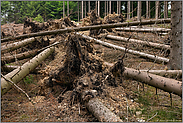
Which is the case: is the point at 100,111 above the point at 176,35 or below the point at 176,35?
below

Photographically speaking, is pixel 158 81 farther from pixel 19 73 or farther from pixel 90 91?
Result: pixel 19 73

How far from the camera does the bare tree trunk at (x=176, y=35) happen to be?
451 cm

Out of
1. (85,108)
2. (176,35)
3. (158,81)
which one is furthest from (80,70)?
(176,35)

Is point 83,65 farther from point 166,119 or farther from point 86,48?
point 166,119

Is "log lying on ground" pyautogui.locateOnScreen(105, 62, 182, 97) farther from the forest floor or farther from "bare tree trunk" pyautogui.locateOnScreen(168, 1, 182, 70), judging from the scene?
"bare tree trunk" pyautogui.locateOnScreen(168, 1, 182, 70)

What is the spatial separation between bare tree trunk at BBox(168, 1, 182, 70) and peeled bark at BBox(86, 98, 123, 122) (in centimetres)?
359

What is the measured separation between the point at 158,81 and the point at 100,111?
170cm

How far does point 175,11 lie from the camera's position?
4.55m

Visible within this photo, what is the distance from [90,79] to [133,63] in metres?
3.19

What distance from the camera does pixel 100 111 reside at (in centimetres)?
250

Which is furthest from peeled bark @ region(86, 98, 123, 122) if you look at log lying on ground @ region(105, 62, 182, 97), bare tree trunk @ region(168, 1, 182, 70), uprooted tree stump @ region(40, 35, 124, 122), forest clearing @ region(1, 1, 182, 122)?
bare tree trunk @ region(168, 1, 182, 70)

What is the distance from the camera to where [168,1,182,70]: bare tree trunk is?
451cm

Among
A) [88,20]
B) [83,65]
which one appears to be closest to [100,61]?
[83,65]

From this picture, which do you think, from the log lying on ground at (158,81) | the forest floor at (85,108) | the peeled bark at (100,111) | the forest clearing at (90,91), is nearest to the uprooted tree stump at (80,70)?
the forest clearing at (90,91)
